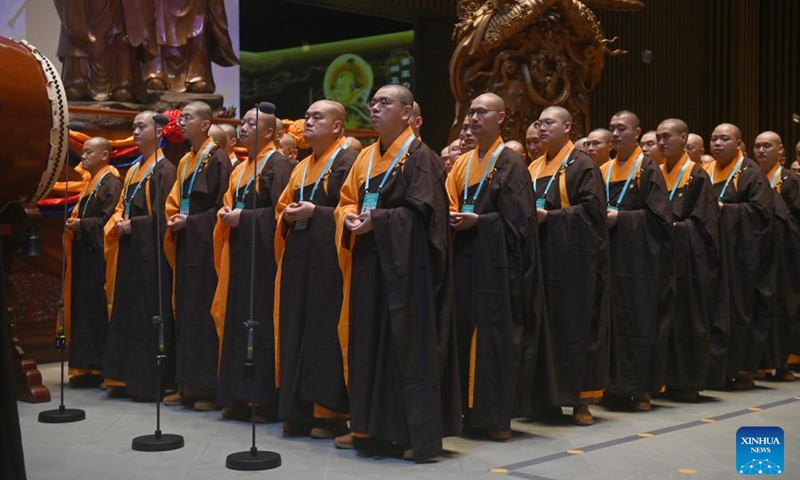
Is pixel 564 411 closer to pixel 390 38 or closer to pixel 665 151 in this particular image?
pixel 665 151

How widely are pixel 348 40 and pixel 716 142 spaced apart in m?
6.99

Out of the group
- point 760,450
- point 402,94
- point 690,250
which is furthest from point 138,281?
point 760,450

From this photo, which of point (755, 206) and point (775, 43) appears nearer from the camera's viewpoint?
point (755, 206)

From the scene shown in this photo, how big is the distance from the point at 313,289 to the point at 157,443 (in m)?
1.00

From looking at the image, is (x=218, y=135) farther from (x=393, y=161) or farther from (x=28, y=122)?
(x=393, y=161)

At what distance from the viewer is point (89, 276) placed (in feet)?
22.6

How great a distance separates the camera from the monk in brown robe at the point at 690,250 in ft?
21.1

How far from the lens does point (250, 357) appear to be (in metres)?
4.16

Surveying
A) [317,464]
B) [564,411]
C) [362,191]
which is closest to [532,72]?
[564,411]

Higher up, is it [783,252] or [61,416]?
[783,252]

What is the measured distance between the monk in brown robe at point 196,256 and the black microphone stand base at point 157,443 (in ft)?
3.24

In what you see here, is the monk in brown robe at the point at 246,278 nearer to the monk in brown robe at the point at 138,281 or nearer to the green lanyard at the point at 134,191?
the monk in brown robe at the point at 138,281

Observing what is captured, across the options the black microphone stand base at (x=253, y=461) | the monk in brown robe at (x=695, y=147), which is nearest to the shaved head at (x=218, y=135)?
the black microphone stand base at (x=253, y=461)

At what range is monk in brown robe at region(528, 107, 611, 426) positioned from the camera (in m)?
5.62
